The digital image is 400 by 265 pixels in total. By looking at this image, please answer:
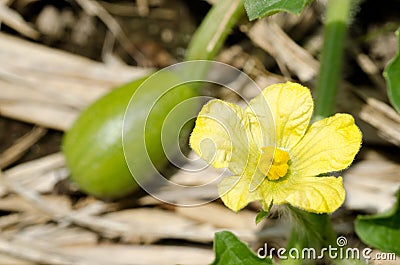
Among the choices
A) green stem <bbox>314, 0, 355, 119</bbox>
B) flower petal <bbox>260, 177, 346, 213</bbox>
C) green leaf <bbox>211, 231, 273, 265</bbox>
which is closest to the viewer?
flower petal <bbox>260, 177, 346, 213</bbox>

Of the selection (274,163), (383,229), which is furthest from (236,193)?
(383,229)

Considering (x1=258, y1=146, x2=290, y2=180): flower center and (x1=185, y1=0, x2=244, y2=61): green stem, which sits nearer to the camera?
(x1=258, y1=146, x2=290, y2=180): flower center

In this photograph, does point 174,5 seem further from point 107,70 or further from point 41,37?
point 41,37

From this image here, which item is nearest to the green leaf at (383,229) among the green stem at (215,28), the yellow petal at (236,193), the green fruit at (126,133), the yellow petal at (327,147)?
the yellow petal at (327,147)

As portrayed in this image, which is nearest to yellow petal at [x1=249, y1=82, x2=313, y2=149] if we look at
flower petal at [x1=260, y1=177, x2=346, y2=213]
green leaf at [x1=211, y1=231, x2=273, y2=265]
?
flower petal at [x1=260, y1=177, x2=346, y2=213]

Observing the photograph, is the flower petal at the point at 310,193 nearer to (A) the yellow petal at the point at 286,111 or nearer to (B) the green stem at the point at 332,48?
(A) the yellow petal at the point at 286,111

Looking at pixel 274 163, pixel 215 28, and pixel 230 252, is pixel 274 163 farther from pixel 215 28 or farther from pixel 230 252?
pixel 215 28

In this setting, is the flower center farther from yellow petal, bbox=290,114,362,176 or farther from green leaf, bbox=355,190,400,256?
green leaf, bbox=355,190,400,256

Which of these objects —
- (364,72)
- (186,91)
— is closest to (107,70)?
(186,91)
